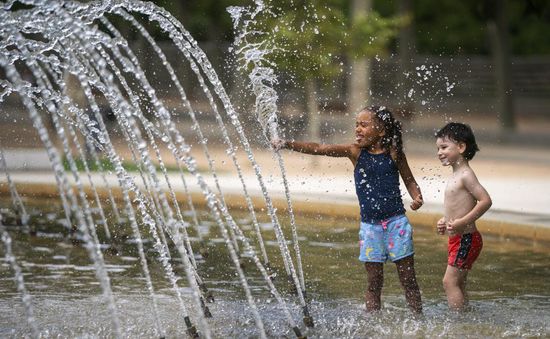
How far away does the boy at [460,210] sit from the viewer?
6363 millimetres

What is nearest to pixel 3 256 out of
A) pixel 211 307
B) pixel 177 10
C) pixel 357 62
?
pixel 211 307

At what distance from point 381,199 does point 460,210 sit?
0.47 m

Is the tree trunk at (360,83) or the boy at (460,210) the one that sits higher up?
the boy at (460,210)

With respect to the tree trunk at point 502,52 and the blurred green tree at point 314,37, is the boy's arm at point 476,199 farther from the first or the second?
the tree trunk at point 502,52

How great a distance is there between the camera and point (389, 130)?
630cm

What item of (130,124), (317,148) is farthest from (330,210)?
(130,124)

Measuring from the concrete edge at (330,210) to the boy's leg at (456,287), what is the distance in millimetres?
2910

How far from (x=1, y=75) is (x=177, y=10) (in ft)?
25.7

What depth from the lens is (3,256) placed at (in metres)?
8.56

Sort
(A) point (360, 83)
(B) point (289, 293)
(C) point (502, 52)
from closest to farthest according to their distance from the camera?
(B) point (289, 293) → (A) point (360, 83) → (C) point (502, 52)

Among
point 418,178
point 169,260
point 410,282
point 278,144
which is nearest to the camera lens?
point 278,144

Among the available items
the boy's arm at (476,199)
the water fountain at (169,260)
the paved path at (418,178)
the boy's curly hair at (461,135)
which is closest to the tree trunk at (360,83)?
the paved path at (418,178)

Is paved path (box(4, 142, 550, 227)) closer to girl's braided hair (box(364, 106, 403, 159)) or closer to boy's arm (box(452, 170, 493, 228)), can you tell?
boy's arm (box(452, 170, 493, 228))

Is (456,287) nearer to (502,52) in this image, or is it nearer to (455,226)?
(455,226)
